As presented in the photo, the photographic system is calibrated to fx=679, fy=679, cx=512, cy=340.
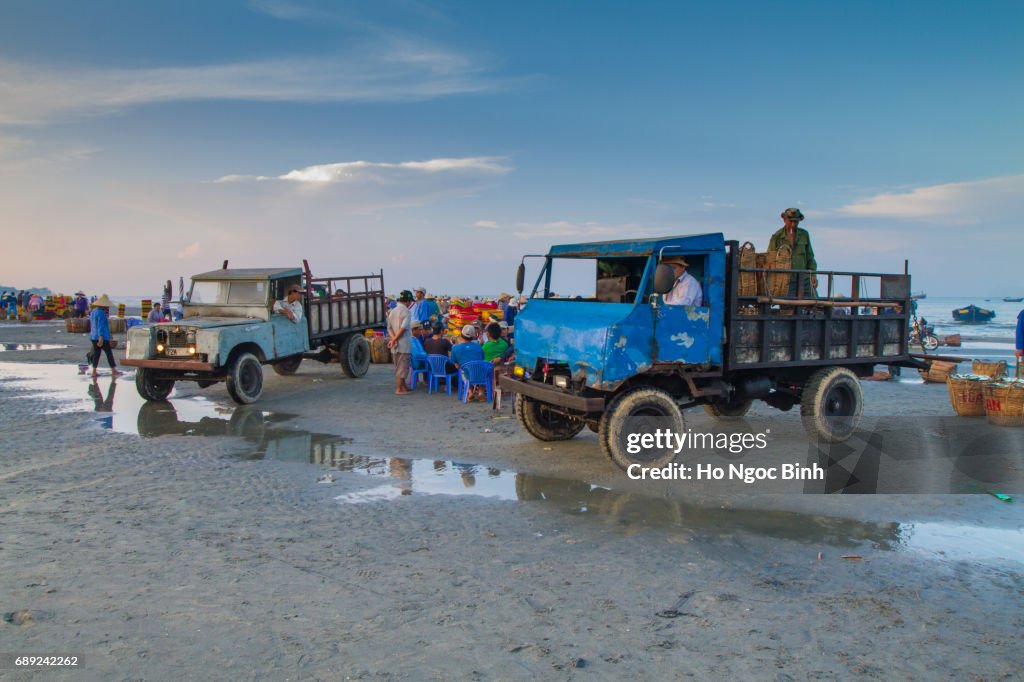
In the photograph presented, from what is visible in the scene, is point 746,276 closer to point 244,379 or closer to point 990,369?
point 990,369

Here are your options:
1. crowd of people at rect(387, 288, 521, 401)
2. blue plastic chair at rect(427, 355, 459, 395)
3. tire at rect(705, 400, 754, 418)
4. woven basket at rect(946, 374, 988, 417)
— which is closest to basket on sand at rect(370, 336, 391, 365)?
crowd of people at rect(387, 288, 521, 401)

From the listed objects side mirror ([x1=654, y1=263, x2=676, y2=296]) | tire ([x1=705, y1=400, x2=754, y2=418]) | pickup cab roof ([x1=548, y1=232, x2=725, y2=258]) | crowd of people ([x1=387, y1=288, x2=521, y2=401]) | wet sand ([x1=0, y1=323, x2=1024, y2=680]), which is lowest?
wet sand ([x1=0, y1=323, x2=1024, y2=680])

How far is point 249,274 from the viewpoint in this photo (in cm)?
1264

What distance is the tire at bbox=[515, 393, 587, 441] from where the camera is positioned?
8.48 m

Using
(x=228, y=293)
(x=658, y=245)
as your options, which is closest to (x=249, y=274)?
(x=228, y=293)

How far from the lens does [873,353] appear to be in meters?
9.37

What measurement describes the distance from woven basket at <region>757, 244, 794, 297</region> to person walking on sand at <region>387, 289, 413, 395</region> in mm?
6121

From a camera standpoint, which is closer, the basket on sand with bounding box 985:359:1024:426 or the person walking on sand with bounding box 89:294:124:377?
the basket on sand with bounding box 985:359:1024:426

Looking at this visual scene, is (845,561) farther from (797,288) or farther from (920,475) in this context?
(797,288)

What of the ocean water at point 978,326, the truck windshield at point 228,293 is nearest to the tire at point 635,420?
the truck windshield at point 228,293

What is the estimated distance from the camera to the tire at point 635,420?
7.02m

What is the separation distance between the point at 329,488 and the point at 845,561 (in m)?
4.53

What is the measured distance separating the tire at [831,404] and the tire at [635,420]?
7.79 feet

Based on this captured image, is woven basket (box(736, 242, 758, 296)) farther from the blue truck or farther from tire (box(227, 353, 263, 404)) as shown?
tire (box(227, 353, 263, 404))
